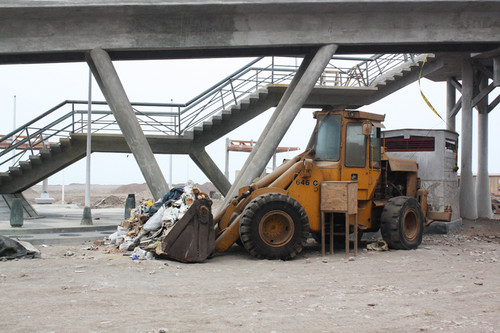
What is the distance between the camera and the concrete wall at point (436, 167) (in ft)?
49.2

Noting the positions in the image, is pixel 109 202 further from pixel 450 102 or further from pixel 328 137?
pixel 328 137

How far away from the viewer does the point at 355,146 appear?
11148mm

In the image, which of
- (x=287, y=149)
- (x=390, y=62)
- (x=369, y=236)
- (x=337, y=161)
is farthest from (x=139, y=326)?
(x=287, y=149)

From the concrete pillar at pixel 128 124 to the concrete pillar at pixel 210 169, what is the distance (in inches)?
297

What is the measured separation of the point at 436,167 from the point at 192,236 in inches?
339

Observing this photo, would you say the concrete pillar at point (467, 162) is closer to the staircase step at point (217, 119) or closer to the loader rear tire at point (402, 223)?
the loader rear tire at point (402, 223)

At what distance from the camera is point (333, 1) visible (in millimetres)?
12992

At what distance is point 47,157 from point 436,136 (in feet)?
45.0

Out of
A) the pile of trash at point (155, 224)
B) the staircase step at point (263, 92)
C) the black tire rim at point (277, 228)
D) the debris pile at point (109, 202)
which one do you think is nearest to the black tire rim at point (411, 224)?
the black tire rim at point (277, 228)

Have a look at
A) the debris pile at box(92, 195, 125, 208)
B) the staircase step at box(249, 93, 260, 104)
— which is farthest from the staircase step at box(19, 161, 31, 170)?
the debris pile at box(92, 195, 125, 208)

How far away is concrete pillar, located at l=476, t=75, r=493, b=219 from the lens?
1977 centimetres

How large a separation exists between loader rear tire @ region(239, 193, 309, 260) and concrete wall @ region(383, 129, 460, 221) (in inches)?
254

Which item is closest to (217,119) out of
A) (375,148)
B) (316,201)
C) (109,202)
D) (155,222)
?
(375,148)

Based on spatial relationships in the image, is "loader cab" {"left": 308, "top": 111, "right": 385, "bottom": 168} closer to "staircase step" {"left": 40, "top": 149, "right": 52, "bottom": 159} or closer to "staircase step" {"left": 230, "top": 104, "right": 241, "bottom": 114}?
"staircase step" {"left": 230, "top": 104, "right": 241, "bottom": 114}
